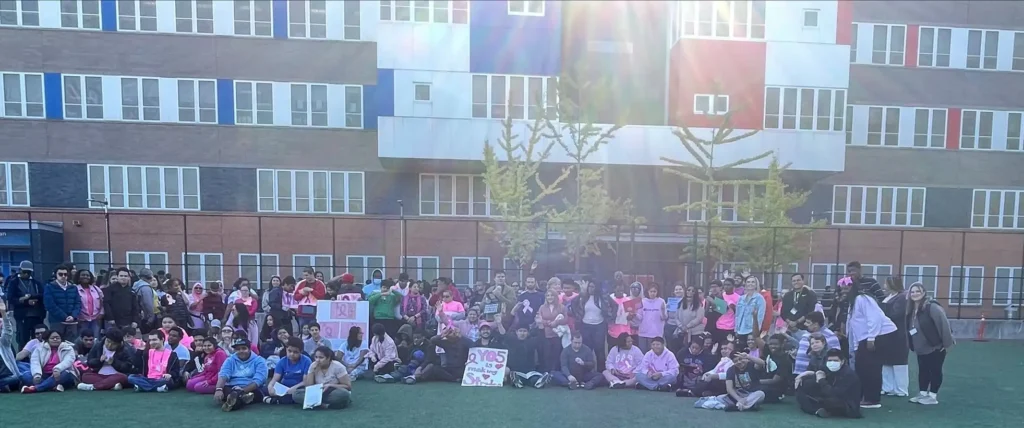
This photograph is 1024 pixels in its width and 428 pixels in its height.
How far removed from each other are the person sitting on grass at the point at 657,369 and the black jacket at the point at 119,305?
9751 mm

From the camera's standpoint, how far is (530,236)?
18734 millimetres

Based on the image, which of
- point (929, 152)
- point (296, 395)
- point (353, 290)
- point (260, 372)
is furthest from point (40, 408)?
point (929, 152)

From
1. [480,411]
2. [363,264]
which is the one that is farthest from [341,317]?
[363,264]

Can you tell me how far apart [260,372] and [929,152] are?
25.8m

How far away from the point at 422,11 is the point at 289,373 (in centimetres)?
1618

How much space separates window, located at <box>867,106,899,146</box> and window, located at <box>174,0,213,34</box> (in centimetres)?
2633

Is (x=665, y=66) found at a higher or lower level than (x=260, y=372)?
higher

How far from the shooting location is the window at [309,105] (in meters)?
20.9

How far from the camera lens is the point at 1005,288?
21.3 metres

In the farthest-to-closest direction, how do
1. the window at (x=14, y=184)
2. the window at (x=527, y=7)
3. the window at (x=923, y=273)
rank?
the window at (x=923, y=273) → the window at (x=527, y=7) → the window at (x=14, y=184)

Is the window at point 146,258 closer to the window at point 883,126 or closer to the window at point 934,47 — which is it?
the window at point 883,126

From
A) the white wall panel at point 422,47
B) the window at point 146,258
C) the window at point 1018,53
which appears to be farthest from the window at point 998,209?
the window at point 146,258

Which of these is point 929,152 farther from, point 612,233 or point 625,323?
point 625,323

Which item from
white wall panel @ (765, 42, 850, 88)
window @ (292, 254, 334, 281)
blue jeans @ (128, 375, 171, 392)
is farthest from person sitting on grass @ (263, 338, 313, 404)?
white wall panel @ (765, 42, 850, 88)
